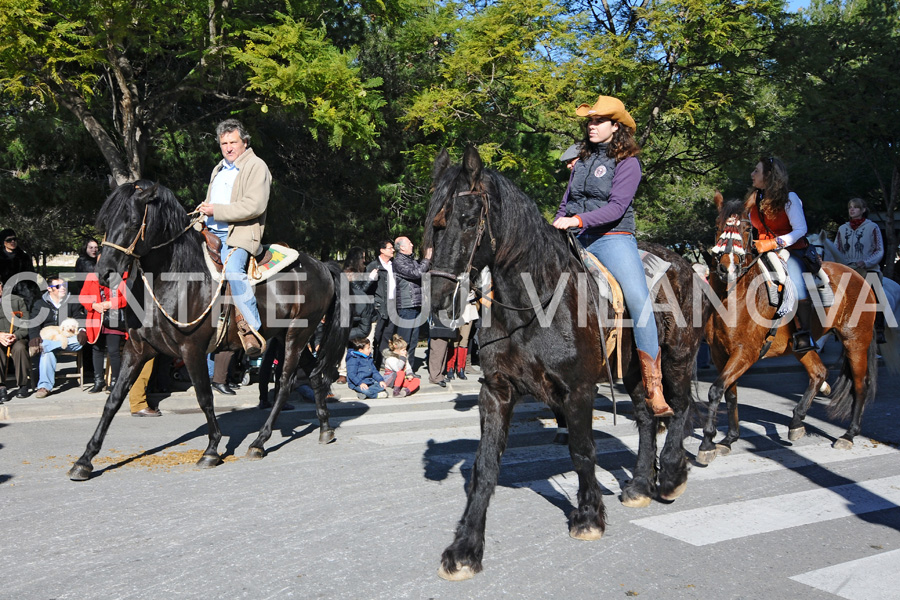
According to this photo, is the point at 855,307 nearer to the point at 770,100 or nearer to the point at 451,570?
the point at 451,570

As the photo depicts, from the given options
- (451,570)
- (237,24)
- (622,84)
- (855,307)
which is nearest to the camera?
(451,570)

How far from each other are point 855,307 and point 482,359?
5888 mm

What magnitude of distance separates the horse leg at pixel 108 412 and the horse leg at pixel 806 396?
6563mm

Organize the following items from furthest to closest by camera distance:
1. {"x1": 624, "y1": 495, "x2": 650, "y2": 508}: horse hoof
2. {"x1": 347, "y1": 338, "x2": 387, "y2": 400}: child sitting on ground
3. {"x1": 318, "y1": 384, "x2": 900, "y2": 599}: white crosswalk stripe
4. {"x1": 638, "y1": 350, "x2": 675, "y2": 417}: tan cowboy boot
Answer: {"x1": 347, "y1": 338, "x2": 387, "y2": 400}: child sitting on ground
{"x1": 624, "y1": 495, "x2": 650, "y2": 508}: horse hoof
{"x1": 638, "y1": 350, "x2": 675, "y2": 417}: tan cowboy boot
{"x1": 318, "y1": 384, "x2": 900, "y2": 599}: white crosswalk stripe

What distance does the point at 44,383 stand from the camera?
36.8 ft

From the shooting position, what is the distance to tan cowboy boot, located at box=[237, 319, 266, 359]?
7.82 metres

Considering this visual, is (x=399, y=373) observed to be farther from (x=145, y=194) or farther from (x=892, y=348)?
(x=892, y=348)

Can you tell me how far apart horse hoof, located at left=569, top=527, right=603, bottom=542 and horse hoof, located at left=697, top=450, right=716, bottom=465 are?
2618 mm

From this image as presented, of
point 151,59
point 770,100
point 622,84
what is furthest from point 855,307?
point 770,100

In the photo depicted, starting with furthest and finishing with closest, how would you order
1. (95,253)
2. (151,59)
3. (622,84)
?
(622,84)
(151,59)
(95,253)

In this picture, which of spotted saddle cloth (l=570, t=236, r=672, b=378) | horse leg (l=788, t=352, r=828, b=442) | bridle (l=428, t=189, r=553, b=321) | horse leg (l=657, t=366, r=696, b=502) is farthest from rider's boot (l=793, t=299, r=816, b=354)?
bridle (l=428, t=189, r=553, b=321)

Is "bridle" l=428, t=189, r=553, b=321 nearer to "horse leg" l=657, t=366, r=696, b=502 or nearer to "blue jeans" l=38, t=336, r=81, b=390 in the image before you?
"horse leg" l=657, t=366, r=696, b=502

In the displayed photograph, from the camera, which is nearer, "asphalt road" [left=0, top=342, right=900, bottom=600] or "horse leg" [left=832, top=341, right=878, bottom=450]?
"asphalt road" [left=0, top=342, right=900, bottom=600]

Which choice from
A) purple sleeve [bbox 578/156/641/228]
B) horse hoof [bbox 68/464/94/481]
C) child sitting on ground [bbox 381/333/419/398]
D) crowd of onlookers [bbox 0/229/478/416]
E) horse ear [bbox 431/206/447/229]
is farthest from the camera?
child sitting on ground [bbox 381/333/419/398]
